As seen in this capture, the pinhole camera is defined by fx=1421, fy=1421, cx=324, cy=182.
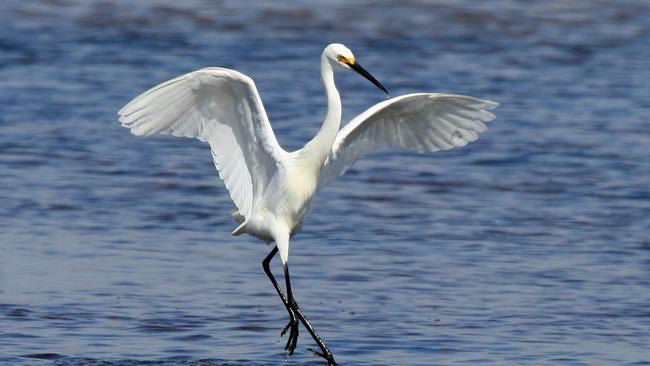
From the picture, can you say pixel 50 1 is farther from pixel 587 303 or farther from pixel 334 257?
pixel 587 303

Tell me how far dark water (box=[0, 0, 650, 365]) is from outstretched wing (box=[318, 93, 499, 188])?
3.48 ft

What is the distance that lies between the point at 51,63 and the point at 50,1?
5599 mm

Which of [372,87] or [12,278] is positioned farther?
[372,87]

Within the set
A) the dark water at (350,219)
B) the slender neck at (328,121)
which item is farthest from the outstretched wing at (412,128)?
the dark water at (350,219)

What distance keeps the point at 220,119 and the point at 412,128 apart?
1322 millimetres

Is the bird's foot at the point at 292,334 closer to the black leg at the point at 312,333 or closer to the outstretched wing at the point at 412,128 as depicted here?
the black leg at the point at 312,333

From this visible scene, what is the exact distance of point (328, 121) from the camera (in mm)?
8188

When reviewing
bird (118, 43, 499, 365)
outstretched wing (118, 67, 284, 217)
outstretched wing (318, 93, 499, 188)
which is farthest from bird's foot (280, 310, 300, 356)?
outstretched wing (318, 93, 499, 188)

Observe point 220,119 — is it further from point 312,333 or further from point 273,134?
point 312,333

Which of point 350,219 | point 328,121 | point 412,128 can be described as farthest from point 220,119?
point 350,219

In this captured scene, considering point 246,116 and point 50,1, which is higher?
point 246,116

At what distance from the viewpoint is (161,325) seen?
884 cm

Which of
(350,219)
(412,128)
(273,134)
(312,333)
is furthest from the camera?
(350,219)

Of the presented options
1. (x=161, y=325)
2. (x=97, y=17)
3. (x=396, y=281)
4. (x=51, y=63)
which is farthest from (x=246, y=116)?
(x=97, y=17)
